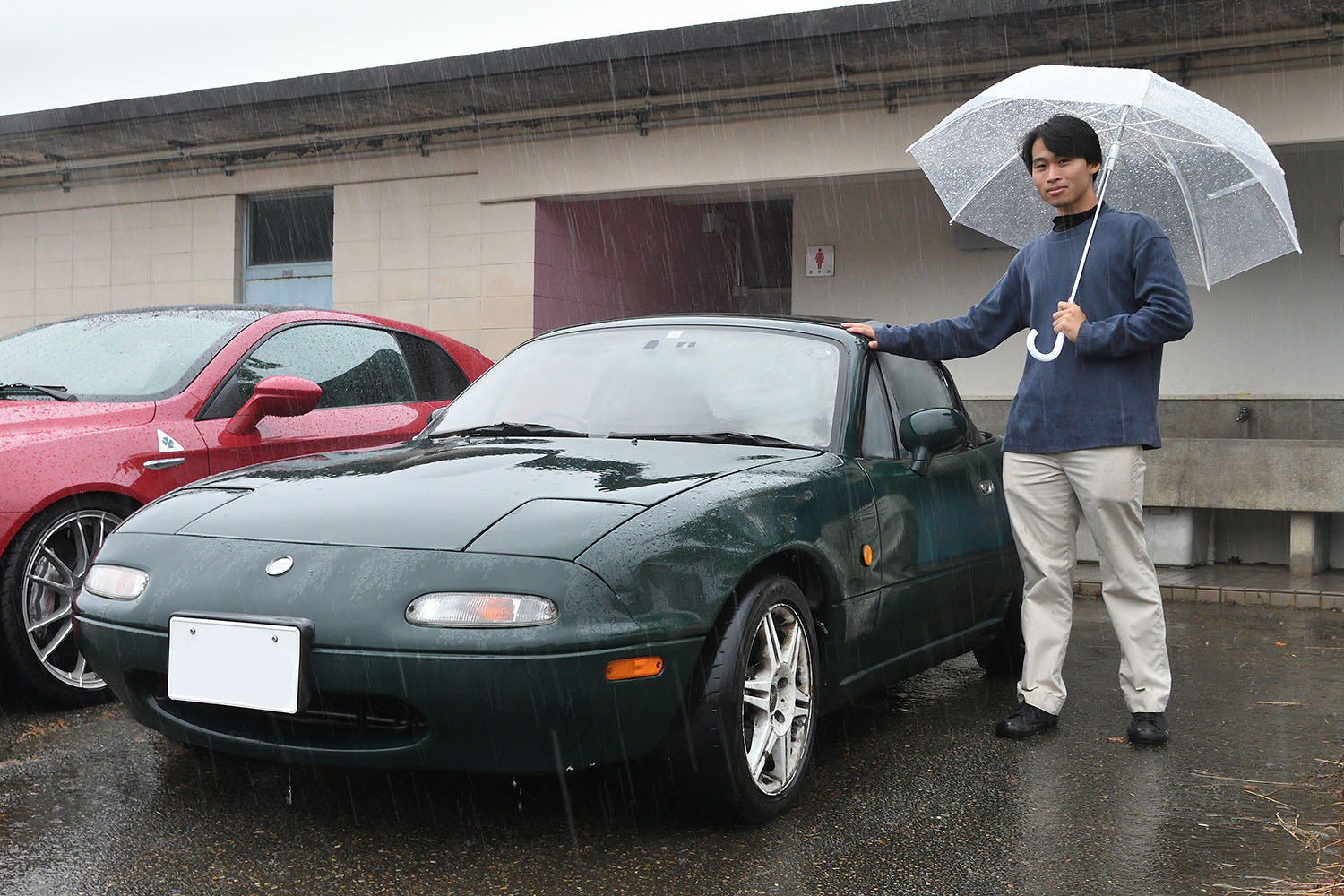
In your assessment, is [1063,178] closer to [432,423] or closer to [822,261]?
[432,423]

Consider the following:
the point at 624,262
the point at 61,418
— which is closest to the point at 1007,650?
the point at 61,418

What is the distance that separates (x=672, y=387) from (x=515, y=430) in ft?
1.63

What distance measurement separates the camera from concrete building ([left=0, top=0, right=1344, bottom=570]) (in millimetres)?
8867

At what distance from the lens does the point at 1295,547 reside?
27.4ft

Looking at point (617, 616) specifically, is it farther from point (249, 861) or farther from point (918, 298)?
point (918, 298)

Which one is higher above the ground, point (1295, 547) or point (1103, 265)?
point (1103, 265)

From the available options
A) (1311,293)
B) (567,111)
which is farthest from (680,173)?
(1311,293)

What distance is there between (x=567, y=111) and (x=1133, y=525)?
7.95 metres

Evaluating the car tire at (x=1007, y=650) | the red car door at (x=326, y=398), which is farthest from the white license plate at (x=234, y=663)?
the car tire at (x=1007, y=650)

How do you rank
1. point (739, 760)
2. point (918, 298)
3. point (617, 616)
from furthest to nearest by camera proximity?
point (918, 298)
point (739, 760)
point (617, 616)

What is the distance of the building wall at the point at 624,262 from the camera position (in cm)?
1175

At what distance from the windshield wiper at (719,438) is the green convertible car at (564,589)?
0.01 metres

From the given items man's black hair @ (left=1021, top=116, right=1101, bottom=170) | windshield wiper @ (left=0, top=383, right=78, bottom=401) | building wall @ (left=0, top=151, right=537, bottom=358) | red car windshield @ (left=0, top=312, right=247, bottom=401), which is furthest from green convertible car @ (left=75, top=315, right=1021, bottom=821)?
building wall @ (left=0, top=151, right=537, bottom=358)

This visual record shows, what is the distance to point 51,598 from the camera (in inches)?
171
